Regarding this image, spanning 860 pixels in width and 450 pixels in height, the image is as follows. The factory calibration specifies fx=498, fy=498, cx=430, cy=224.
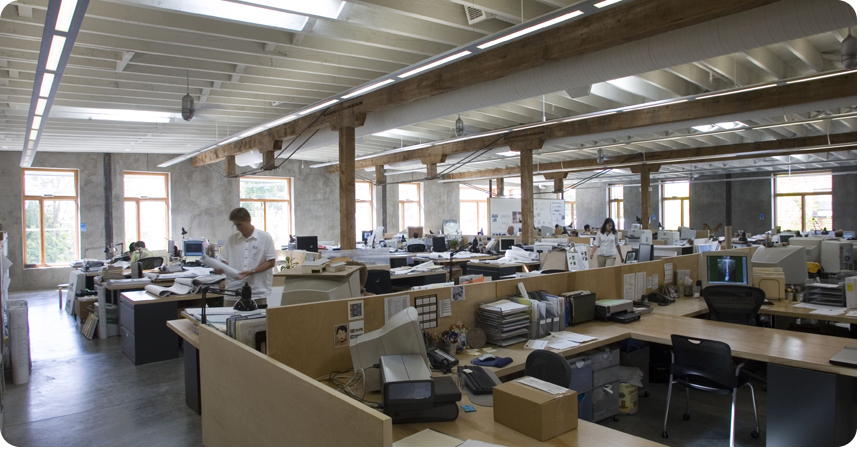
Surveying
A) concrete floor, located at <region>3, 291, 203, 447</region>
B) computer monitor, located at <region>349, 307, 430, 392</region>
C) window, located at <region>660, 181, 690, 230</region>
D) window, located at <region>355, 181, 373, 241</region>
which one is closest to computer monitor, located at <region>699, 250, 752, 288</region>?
computer monitor, located at <region>349, 307, 430, 392</region>

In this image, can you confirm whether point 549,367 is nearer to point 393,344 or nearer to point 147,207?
point 393,344

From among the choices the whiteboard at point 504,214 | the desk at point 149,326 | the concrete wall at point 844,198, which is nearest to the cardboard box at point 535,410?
the desk at point 149,326

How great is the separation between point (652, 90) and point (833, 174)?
14.3m

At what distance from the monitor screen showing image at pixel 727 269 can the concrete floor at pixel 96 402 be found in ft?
15.7

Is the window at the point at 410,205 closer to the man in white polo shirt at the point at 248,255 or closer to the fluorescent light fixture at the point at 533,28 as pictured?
the man in white polo shirt at the point at 248,255

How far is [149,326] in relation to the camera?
5.35 meters

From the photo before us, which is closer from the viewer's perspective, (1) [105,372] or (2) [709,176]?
(1) [105,372]

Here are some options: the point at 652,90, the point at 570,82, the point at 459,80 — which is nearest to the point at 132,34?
the point at 459,80

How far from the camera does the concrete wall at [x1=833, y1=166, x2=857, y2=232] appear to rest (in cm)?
1652

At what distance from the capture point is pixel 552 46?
4828 millimetres

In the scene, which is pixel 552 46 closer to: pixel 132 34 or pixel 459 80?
pixel 459 80

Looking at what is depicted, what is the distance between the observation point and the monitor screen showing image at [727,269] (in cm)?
478

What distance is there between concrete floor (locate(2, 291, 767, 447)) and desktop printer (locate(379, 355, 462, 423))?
6.59 feet

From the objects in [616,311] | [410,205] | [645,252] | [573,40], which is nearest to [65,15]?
[573,40]
